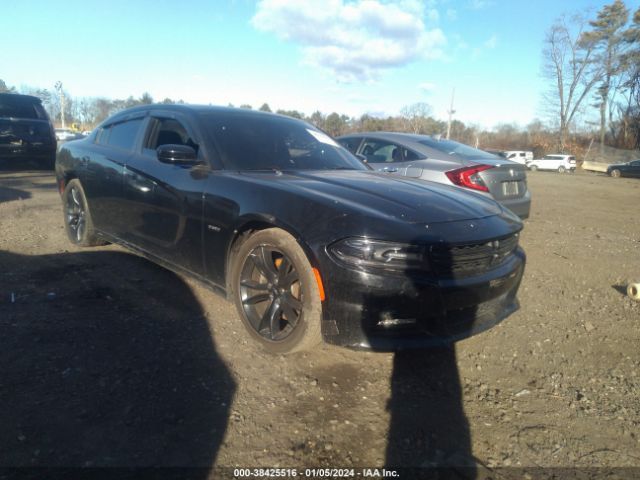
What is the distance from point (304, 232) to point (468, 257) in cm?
92

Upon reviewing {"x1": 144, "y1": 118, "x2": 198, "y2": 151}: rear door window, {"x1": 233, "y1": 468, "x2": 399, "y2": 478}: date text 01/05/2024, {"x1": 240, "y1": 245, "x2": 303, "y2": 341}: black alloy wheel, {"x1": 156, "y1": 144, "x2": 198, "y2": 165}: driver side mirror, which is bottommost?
{"x1": 233, "y1": 468, "x2": 399, "y2": 478}: date text 01/05/2024

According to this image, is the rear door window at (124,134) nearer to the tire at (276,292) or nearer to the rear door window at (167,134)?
the rear door window at (167,134)

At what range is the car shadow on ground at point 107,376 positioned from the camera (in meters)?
1.88

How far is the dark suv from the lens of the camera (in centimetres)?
1005

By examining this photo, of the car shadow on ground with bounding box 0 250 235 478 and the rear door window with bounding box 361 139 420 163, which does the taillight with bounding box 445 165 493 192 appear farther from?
the car shadow on ground with bounding box 0 250 235 478

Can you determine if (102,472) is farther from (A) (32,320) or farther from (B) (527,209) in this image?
(B) (527,209)

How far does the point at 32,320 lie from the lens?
2994 millimetres

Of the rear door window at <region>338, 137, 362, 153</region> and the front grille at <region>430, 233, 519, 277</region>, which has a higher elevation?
the rear door window at <region>338, 137, 362, 153</region>

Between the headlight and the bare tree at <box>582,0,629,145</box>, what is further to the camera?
the bare tree at <box>582,0,629,145</box>

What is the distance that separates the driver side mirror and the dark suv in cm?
925

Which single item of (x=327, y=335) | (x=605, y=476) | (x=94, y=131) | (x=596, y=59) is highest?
(x=596, y=59)

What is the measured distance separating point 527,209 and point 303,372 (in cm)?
446

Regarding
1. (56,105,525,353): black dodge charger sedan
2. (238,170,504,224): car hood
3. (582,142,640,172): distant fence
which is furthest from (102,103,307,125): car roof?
(582,142,640,172): distant fence

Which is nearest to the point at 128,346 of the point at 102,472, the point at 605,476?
the point at 102,472
